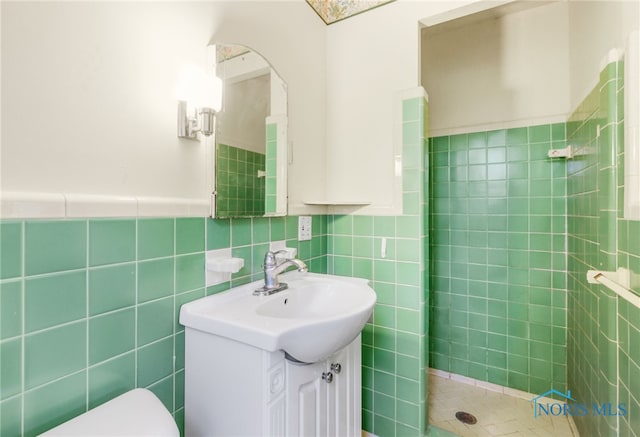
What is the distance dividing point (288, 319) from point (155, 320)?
41cm

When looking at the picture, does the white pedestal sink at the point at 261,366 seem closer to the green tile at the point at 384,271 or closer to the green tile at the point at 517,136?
the green tile at the point at 384,271

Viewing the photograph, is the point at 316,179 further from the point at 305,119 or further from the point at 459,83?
the point at 459,83

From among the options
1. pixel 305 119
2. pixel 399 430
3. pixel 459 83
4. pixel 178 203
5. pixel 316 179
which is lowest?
pixel 399 430

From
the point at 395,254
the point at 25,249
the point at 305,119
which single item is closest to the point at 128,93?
the point at 25,249

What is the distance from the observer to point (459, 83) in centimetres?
224

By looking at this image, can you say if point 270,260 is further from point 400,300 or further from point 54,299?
point 400,300

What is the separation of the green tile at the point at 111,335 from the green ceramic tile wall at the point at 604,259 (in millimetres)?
1555

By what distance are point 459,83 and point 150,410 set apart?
2582 mm

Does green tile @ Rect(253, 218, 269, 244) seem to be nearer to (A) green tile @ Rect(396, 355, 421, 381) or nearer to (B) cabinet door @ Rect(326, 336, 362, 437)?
(B) cabinet door @ Rect(326, 336, 362, 437)

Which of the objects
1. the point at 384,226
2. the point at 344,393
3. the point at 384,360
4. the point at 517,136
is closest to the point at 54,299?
the point at 344,393

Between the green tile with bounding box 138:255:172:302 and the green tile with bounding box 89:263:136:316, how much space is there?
0.06 ft

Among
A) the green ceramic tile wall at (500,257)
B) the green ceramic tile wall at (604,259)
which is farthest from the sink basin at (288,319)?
the green ceramic tile wall at (500,257)

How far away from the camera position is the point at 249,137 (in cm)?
124

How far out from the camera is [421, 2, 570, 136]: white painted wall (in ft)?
6.32
